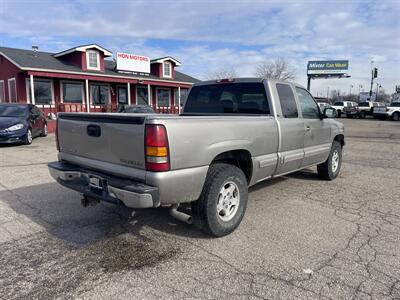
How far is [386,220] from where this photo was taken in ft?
14.9

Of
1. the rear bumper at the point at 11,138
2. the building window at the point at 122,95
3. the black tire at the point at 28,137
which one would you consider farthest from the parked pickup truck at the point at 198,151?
the building window at the point at 122,95

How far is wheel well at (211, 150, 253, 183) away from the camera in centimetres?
403

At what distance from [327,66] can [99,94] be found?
4506cm

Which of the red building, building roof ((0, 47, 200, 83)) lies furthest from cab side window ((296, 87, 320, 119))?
building roof ((0, 47, 200, 83))

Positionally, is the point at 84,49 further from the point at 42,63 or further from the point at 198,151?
the point at 198,151

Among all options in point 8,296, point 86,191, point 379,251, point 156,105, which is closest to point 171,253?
point 86,191

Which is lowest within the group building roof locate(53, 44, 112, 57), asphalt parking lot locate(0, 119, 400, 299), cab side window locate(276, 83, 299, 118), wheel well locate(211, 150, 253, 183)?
asphalt parking lot locate(0, 119, 400, 299)

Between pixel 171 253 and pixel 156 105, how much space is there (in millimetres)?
25514

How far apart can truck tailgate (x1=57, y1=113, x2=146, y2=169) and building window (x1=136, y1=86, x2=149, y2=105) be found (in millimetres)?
23210

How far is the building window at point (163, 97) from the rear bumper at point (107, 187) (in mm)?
25008

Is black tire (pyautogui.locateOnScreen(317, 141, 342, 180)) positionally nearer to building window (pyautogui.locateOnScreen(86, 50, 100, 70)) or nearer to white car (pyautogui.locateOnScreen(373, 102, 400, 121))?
building window (pyautogui.locateOnScreen(86, 50, 100, 70))

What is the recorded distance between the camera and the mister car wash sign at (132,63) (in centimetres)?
2431

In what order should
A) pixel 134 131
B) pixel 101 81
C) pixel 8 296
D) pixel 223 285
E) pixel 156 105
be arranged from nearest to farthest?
1. pixel 8 296
2. pixel 223 285
3. pixel 134 131
4. pixel 101 81
5. pixel 156 105

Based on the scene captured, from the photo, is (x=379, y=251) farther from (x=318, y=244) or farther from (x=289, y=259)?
(x=289, y=259)
